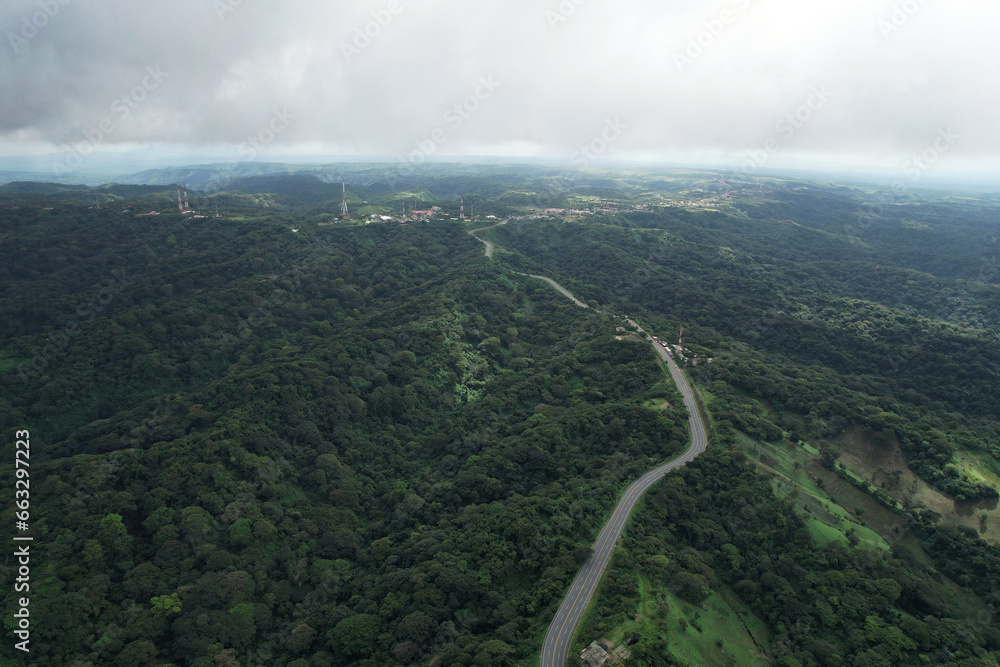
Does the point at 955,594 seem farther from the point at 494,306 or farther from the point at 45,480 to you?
the point at 45,480

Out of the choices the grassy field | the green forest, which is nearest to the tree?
the green forest

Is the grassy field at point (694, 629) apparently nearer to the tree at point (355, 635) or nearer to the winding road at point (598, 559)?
the winding road at point (598, 559)

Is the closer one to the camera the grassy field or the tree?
the grassy field

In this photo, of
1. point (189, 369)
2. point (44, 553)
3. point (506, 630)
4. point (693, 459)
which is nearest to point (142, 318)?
point (189, 369)

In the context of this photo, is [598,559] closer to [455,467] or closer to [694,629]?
[694,629]

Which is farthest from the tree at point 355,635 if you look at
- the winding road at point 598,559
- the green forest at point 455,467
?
the winding road at point 598,559

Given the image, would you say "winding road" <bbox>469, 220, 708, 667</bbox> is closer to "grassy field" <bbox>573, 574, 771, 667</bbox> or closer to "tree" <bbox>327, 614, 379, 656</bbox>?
"grassy field" <bbox>573, 574, 771, 667</bbox>

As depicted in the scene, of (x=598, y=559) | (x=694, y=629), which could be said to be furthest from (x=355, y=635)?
(x=694, y=629)
